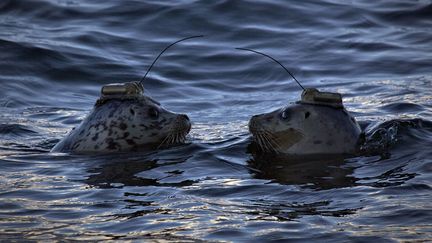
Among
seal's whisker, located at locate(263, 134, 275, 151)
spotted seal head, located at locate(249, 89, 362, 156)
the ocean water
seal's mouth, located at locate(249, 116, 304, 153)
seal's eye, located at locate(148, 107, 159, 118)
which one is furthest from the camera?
seal's eye, located at locate(148, 107, 159, 118)

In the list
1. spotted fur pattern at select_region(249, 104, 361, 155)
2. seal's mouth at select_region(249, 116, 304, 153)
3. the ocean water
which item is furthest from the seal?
spotted fur pattern at select_region(249, 104, 361, 155)

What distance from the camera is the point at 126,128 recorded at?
9516mm

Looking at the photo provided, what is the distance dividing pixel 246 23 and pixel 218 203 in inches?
333

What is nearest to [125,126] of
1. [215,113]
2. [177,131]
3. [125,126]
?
[125,126]

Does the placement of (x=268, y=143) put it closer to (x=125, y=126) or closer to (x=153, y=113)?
(x=153, y=113)

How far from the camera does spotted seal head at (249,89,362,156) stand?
30.0 feet

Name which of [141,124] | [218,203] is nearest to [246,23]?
[141,124]

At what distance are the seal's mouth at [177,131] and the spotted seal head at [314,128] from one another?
671 millimetres

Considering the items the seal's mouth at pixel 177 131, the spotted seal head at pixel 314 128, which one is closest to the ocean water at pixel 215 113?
the seal's mouth at pixel 177 131

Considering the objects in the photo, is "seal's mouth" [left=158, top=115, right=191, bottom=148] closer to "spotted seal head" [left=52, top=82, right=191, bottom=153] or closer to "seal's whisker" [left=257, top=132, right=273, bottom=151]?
"spotted seal head" [left=52, top=82, right=191, bottom=153]

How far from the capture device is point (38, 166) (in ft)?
29.4

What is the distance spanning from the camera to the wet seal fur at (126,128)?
9.48 metres

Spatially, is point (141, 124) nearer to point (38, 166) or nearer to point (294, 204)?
point (38, 166)

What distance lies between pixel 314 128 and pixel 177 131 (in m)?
1.23
